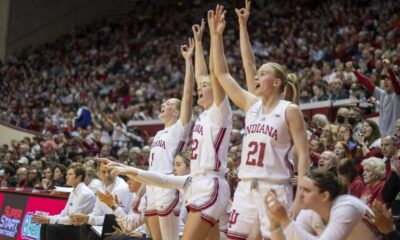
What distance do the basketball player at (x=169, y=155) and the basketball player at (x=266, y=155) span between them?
66.9 inches

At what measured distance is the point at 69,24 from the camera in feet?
93.5

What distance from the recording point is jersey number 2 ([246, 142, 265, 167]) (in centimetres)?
453

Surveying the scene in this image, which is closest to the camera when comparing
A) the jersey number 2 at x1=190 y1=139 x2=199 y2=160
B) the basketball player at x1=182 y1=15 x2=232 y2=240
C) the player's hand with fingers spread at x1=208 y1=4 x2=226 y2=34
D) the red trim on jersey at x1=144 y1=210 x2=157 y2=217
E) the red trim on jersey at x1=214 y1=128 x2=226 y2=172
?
the player's hand with fingers spread at x1=208 y1=4 x2=226 y2=34

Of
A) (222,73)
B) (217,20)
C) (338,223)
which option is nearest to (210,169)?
(222,73)

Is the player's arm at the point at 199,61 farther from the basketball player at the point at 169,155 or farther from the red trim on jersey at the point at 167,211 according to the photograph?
the red trim on jersey at the point at 167,211

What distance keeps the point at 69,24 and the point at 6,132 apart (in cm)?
962

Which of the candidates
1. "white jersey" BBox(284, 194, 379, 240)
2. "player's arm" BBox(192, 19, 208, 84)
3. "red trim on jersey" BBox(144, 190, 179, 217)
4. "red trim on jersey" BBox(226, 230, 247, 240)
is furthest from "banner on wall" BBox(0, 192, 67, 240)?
"white jersey" BBox(284, 194, 379, 240)

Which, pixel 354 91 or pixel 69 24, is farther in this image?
pixel 69 24

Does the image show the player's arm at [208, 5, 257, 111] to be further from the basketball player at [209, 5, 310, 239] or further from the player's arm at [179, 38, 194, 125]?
the player's arm at [179, 38, 194, 125]

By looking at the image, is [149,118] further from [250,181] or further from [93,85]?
[250,181]

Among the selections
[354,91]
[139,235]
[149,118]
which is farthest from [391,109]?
[149,118]

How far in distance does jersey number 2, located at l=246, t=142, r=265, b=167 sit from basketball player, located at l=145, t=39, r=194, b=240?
1.78m

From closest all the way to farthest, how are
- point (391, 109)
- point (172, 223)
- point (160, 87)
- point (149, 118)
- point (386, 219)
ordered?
point (386, 219)
point (172, 223)
point (391, 109)
point (149, 118)
point (160, 87)

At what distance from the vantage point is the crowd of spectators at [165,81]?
8383 millimetres
